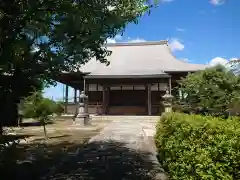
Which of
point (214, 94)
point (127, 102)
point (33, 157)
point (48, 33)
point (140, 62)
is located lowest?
point (33, 157)

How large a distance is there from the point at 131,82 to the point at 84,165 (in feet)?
67.9

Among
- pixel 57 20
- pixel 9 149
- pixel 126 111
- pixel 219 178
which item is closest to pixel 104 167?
pixel 9 149

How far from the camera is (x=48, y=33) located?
6449mm

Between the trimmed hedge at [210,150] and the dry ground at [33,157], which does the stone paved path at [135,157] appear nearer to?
the dry ground at [33,157]

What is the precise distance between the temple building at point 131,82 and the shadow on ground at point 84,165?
662 inches

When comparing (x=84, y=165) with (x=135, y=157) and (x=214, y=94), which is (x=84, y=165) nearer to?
(x=135, y=157)

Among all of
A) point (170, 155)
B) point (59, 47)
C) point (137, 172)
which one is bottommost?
point (137, 172)

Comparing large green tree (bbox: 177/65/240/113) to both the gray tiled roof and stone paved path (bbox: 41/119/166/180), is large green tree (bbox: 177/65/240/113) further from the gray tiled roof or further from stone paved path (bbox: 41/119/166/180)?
the gray tiled roof

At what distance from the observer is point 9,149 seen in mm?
5250

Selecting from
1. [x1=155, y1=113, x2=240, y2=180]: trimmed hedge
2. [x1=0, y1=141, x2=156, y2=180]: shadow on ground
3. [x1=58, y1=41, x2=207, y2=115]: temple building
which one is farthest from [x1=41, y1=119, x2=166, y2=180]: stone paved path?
[x1=58, y1=41, x2=207, y2=115]: temple building

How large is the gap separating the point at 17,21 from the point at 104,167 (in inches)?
174

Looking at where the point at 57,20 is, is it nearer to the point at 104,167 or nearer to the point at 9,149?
the point at 9,149

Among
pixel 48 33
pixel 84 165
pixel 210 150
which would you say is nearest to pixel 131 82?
pixel 84 165

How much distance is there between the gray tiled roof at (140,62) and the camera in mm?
27844
